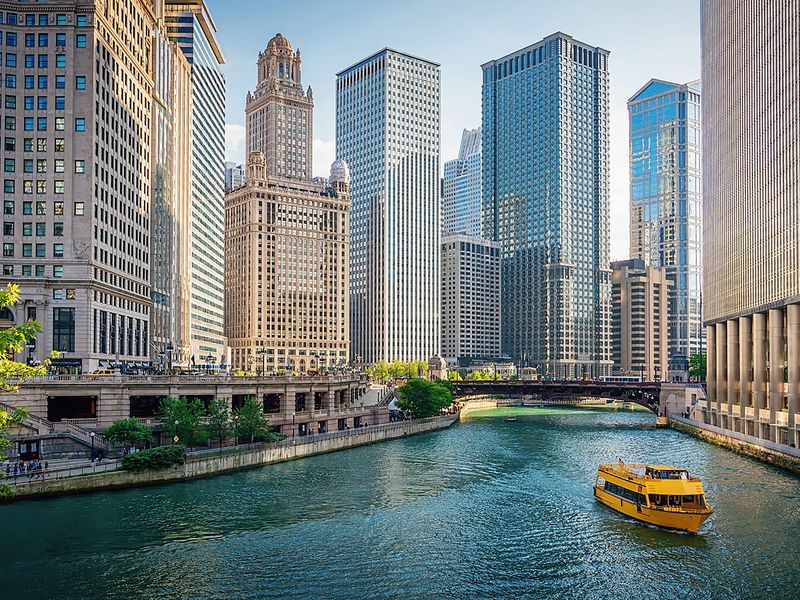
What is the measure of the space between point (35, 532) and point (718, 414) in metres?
115

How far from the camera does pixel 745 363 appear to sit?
429 ft

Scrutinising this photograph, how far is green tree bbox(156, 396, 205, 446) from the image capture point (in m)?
96.2

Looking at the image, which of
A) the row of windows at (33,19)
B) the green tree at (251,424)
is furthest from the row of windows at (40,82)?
the green tree at (251,424)

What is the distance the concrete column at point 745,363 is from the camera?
422 feet

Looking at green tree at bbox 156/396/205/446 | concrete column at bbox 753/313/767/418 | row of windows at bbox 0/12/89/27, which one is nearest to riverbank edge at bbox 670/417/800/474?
concrete column at bbox 753/313/767/418

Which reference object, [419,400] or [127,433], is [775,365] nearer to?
[419,400]

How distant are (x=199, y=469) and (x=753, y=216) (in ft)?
319

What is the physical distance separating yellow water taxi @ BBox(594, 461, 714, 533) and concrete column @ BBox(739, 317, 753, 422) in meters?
56.5

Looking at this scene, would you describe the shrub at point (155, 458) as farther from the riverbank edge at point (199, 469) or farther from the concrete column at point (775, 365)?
the concrete column at point (775, 365)

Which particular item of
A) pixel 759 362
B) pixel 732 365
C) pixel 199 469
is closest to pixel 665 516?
pixel 199 469

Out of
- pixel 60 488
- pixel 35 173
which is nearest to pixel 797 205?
pixel 60 488

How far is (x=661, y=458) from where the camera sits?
11238cm

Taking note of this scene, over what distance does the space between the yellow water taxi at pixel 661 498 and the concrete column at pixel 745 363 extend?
5652 cm

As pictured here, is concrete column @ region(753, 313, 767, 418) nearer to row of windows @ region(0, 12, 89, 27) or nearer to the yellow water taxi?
the yellow water taxi
